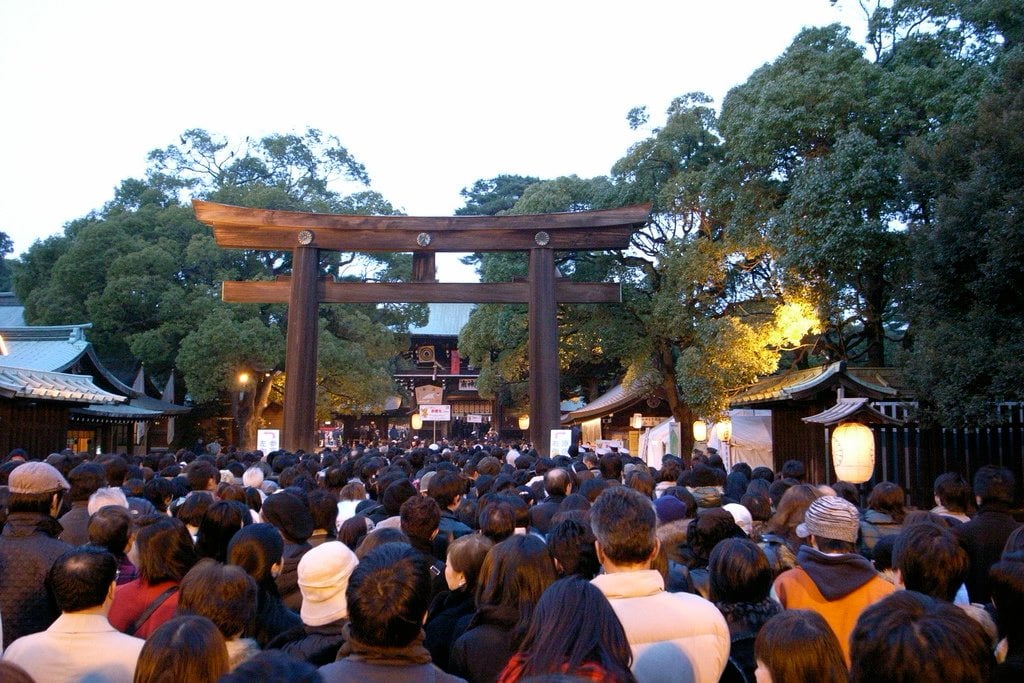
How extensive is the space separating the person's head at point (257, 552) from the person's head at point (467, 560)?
85 cm

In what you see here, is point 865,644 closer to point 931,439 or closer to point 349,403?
point 931,439

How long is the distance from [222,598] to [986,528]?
4.62 meters

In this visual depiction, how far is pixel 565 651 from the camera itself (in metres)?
2.41

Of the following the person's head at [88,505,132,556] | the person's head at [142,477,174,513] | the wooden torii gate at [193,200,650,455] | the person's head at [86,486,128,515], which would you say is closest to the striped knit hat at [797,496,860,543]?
the person's head at [88,505,132,556]

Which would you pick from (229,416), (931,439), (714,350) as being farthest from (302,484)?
(229,416)

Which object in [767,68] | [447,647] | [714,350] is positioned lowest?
[447,647]

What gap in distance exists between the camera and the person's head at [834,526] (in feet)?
12.4

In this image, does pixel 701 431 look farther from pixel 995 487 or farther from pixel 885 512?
pixel 995 487

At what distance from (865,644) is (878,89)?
16.3 metres

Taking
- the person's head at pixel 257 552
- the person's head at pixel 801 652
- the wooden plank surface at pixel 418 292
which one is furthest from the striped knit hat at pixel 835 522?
the wooden plank surface at pixel 418 292

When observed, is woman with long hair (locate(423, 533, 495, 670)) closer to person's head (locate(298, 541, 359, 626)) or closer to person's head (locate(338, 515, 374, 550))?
person's head (locate(298, 541, 359, 626))

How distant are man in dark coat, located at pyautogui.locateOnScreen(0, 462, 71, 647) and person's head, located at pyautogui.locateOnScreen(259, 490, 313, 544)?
43.0 inches

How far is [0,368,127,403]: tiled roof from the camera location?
15219 mm

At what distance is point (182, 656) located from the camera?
2393 mm
